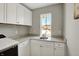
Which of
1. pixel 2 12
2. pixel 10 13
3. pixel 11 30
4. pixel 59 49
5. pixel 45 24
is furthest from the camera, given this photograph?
pixel 45 24

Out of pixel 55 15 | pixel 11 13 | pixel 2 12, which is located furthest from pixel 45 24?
pixel 2 12

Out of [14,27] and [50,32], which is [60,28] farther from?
[14,27]

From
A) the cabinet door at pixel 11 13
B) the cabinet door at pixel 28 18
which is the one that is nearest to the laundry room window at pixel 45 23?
the cabinet door at pixel 28 18

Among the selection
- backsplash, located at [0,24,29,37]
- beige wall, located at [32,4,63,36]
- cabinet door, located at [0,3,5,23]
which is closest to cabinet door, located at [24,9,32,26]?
beige wall, located at [32,4,63,36]

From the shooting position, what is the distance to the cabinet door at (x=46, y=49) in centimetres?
248

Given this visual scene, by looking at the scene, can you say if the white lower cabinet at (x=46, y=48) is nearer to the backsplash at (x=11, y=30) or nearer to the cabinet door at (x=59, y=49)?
the cabinet door at (x=59, y=49)

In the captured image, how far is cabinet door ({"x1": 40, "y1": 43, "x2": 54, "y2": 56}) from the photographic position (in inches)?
97.8

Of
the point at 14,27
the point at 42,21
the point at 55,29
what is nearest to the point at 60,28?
the point at 55,29

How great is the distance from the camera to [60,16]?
3252 millimetres

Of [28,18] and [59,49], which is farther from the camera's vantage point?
[28,18]

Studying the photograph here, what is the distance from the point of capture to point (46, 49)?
2561mm

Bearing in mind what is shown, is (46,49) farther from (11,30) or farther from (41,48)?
(11,30)

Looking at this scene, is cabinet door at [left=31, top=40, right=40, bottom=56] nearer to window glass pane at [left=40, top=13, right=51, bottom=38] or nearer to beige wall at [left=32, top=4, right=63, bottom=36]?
window glass pane at [left=40, top=13, right=51, bottom=38]

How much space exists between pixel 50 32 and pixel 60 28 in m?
0.38
